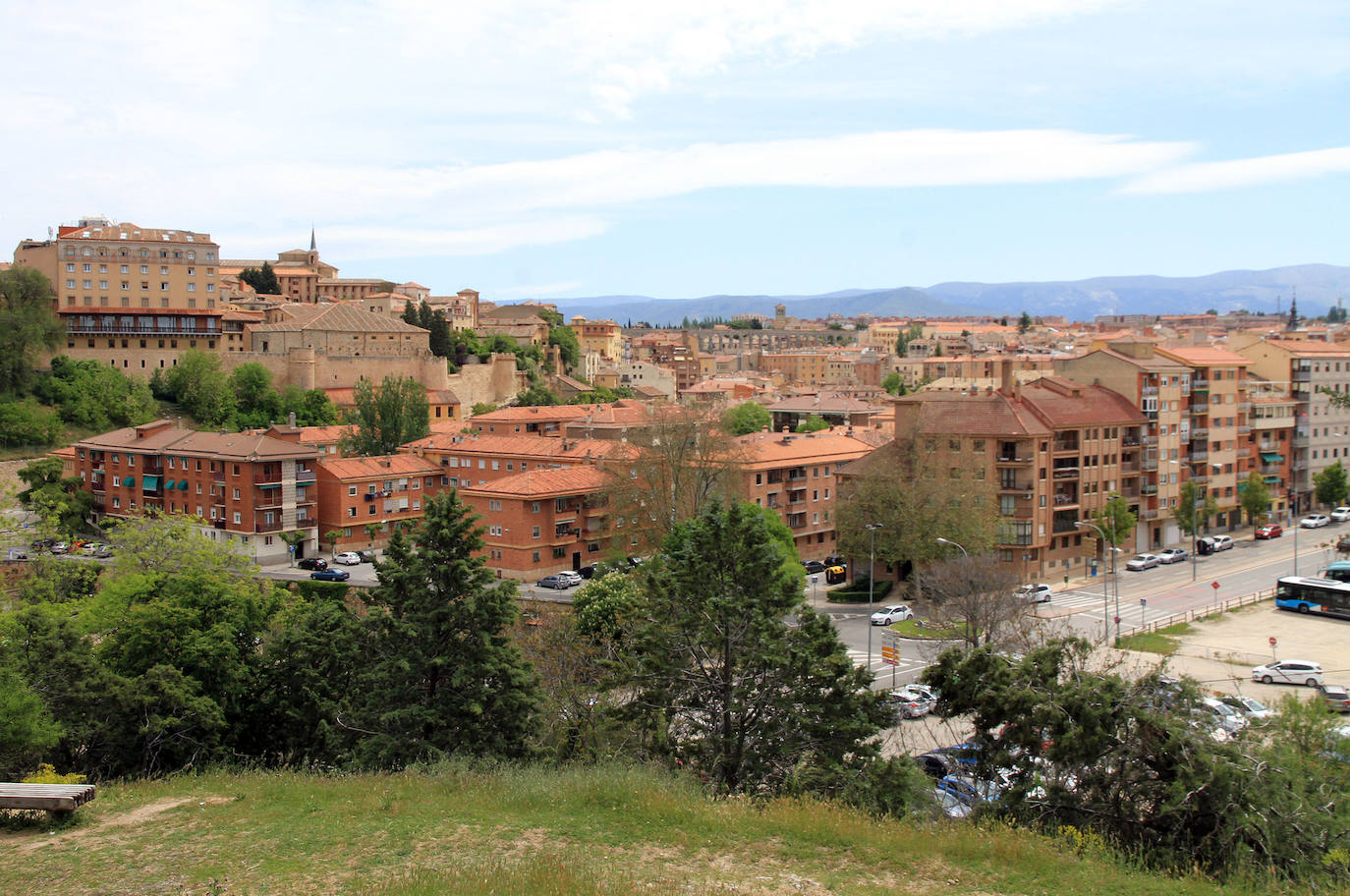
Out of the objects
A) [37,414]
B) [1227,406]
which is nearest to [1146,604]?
[1227,406]

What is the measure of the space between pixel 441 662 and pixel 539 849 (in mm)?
7334

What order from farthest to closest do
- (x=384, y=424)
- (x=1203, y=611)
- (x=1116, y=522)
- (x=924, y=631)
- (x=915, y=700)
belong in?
1. (x=384, y=424)
2. (x=1116, y=522)
3. (x=1203, y=611)
4. (x=924, y=631)
5. (x=915, y=700)

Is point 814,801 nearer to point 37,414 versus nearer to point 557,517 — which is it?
point 557,517

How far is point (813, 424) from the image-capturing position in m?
81.0

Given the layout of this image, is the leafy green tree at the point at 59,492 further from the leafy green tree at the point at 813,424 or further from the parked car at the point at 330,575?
the leafy green tree at the point at 813,424

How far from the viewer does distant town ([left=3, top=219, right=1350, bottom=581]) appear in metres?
45.4

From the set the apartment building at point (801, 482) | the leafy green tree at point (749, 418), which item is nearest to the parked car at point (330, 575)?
the apartment building at point (801, 482)

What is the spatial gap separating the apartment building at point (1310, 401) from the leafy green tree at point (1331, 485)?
1534 mm

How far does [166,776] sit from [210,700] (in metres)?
2.07

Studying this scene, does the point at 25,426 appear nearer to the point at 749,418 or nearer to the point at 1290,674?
the point at 749,418

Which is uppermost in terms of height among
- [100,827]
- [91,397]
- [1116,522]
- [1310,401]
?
[91,397]

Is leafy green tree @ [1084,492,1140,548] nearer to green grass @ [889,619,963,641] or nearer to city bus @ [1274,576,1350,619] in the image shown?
city bus @ [1274,576,1350,619]

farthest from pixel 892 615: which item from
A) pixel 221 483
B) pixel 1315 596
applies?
pixel 221 483

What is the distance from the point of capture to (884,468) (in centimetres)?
4356
